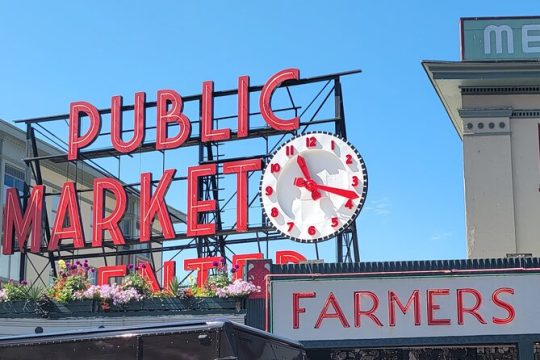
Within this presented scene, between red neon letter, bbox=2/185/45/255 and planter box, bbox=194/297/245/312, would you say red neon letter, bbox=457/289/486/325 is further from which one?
red neon letter, bbox=2/185/45/255

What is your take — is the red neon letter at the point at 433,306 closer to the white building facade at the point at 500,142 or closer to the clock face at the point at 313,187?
the white building facade at the point at 500,142

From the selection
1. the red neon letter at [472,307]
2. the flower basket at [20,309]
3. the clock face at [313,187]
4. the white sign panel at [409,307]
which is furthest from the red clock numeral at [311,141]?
the flower basket at [20,309]

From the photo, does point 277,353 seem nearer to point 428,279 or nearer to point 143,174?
point 428,279

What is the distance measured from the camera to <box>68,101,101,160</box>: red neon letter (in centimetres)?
2995

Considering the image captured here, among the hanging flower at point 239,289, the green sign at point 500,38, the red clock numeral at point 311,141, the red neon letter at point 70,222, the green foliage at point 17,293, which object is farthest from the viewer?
the red neon letter at point 70,222

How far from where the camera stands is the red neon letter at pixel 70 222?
28688 mm

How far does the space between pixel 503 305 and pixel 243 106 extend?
13.1 m

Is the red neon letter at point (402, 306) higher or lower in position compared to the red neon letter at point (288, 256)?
lower

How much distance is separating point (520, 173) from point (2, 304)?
43.3ft

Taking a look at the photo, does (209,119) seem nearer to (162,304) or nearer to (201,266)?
(201,266)

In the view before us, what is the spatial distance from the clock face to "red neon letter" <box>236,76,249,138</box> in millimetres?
3458

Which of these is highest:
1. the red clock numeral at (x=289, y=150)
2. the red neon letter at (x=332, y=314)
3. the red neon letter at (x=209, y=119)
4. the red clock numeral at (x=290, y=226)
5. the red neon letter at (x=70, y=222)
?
the red neon letter at (x=209, y=119)

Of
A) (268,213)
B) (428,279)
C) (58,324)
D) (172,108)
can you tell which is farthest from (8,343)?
(172,108)

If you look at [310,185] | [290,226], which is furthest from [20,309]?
[310,185]
